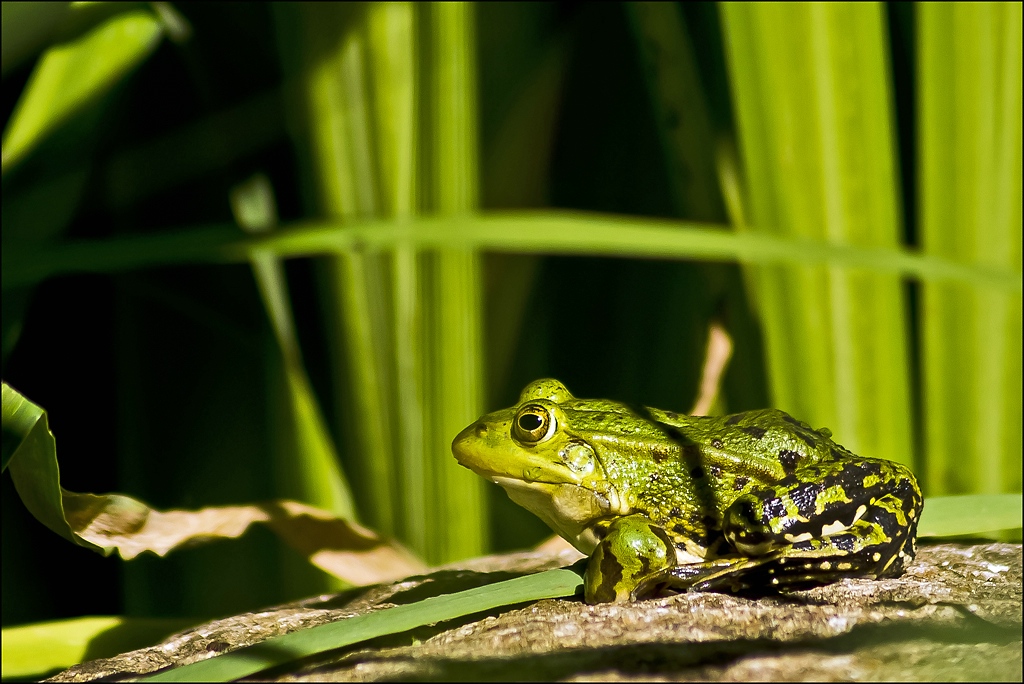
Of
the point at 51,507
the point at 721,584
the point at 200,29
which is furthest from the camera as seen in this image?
the point at 200,29

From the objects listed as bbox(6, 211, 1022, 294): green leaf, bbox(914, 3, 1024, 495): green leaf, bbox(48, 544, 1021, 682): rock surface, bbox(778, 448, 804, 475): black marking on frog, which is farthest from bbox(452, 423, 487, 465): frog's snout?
bbox(914, 3, 1024, 495): green leaf

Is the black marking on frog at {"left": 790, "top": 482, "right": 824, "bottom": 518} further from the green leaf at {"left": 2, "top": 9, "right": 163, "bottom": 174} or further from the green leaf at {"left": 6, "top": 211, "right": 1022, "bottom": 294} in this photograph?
the green leaf at {"left": 2, "top": 9, "right": 163, "bottom": 174}

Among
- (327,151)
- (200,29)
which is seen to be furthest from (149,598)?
(200,29)

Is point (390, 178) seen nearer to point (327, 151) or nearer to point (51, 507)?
point (327, 151)

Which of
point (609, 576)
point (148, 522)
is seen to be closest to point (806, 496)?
point (609, 576)

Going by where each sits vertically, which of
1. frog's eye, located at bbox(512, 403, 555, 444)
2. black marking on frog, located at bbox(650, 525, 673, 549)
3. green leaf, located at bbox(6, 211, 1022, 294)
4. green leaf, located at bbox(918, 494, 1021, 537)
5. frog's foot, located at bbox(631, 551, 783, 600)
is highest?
green leaf, located at bbox(6, 211, 1022, 294)

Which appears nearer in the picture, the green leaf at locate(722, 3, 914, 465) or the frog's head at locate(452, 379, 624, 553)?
the frog's head at locate(452, 379, 624, 553)

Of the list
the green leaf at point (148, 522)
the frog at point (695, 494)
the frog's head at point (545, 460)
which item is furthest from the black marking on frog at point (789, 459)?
the green leaf at point (148, 522)
